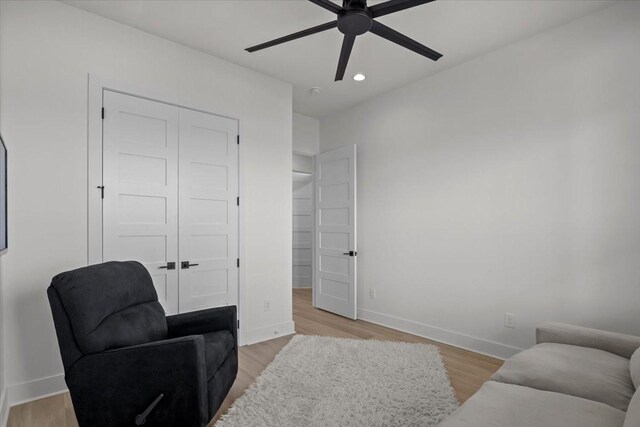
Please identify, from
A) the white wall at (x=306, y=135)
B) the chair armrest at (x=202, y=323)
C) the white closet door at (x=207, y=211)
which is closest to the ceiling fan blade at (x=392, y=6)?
the white closet door at (x=207, y=211)

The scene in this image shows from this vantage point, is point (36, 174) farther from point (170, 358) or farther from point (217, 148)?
point (170, 358)

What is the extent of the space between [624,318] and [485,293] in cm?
98

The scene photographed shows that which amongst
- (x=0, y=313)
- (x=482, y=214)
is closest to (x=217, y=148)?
(x=0, y=313)

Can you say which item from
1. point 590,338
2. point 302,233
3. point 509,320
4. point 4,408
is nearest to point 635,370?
point 590,338

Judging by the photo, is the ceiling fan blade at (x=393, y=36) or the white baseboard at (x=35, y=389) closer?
the ceiling fan blade at (x=393, y=36)

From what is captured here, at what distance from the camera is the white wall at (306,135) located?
476 cm

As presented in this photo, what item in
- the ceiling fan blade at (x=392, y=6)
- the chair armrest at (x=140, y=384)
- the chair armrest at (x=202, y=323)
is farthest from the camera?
the chair armrest at (x=202, y=323)

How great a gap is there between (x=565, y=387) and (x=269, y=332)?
8.70ft

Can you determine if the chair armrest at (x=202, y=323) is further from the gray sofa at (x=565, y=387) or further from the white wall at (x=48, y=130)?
the gray sofa at (x=565, y=387)

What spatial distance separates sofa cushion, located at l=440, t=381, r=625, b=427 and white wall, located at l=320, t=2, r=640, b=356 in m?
1.51

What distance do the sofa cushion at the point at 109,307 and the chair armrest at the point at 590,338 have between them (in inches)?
103

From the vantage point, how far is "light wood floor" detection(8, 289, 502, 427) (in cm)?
208

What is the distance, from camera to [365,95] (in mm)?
4145

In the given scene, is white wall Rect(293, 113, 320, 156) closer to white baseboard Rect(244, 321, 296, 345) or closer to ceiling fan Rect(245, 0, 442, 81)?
white baseboard Rect(244, 321, 296, 345)
